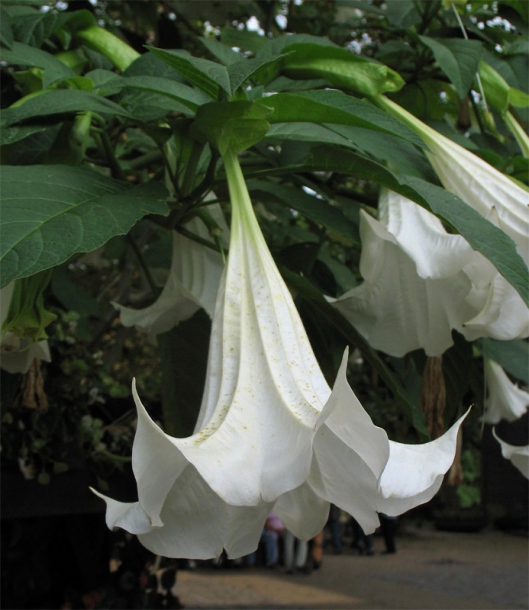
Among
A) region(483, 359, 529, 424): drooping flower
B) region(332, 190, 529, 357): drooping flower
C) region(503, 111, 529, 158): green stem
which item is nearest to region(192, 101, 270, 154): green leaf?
Answer: region(332, 190, 529, 357): drooping flower

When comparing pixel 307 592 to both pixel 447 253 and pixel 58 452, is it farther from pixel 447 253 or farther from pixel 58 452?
pixel 447 253

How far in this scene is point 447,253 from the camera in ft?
1.91

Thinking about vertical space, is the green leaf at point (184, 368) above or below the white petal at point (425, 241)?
below

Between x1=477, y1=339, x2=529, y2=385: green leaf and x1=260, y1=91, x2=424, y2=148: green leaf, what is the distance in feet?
1.28

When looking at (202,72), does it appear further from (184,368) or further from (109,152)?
(184,368)

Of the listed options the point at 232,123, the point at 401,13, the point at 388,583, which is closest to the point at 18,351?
the point at 232,123

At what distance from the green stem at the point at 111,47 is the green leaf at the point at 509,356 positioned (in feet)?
1.60

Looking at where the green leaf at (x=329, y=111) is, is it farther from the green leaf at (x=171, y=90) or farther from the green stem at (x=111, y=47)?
the green stem at (x=111, y=47)

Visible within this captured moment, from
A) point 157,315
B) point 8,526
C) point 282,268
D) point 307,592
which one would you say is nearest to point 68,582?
point 8,526

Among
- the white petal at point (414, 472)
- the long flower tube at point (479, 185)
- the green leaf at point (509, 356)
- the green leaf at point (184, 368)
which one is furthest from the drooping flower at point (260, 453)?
the green leaf at point (509, 356)

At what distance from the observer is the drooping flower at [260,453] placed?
1.18 feet

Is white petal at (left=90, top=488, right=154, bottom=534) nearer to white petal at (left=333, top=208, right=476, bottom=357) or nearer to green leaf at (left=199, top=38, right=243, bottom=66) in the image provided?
white petal at (left=333, top=208, right=476, bottom=357)

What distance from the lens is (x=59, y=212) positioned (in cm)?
49

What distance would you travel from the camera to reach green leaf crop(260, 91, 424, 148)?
520 millimetres
